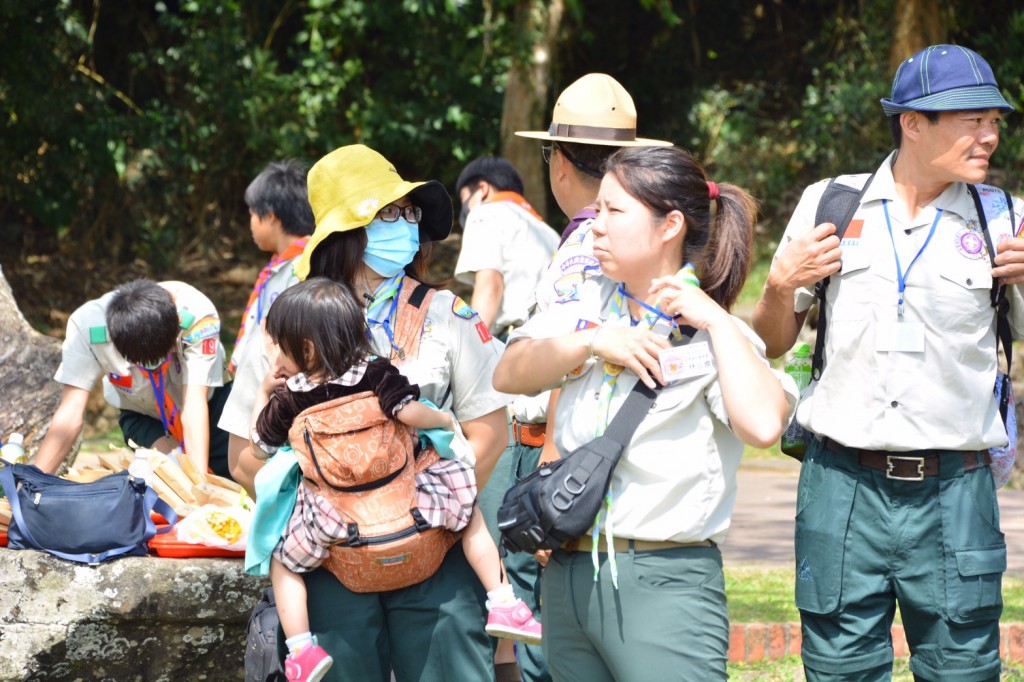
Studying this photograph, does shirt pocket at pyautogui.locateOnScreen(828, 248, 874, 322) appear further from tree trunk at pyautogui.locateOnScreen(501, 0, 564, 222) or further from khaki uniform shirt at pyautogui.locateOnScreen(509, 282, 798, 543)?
tree trunk at pyautogui.locateOnScreen(501, 0, 564, 222)

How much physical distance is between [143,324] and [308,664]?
2079 mm

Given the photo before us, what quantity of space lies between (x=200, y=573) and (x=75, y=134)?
1081 cm

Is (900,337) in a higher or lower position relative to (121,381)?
higher

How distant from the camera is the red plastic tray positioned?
406cm

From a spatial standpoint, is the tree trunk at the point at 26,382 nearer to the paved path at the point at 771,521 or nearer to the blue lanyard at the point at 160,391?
the blue lanyard at the point at 160,391

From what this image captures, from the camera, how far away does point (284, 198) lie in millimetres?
5742

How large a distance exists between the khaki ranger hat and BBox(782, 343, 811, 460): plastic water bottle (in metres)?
0.82

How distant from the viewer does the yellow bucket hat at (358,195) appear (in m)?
3.20

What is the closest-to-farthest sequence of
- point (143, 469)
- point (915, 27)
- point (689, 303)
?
1. point (689, 303)
2. point (143, 469)
3. point (915, 27)

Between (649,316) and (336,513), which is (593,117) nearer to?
(649,316)

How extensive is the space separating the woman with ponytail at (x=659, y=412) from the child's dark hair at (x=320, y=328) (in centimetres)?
37

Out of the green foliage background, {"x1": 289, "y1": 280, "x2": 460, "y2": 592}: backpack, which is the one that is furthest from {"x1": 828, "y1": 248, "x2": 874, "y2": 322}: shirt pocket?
the green foliage background

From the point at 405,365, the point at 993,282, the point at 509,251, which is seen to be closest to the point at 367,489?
the point at 405,365

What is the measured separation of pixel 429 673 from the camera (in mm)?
3049
